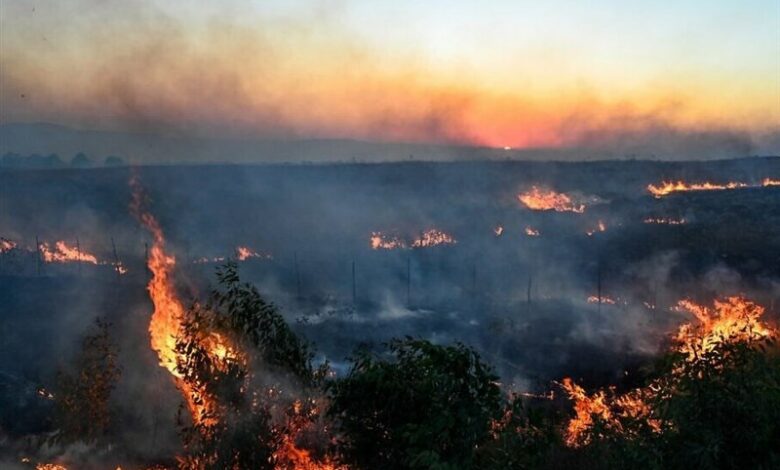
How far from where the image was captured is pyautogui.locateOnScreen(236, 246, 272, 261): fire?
48.7m

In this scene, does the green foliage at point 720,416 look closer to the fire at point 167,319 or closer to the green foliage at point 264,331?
the green foliage at point 264,331

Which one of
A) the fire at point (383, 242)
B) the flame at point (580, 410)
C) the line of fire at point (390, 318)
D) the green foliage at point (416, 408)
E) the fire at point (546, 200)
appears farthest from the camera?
the fire at point (546, 200)

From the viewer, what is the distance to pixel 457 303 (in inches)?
1430

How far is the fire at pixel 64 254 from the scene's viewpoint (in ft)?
148

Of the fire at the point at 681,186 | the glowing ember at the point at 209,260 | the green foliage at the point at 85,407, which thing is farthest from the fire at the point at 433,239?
the green foliage at the point at 85,407

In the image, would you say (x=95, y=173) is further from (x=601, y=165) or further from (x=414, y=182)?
(x=601, y=165)

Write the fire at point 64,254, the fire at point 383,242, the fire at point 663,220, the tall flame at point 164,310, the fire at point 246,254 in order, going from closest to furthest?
the tall flame at point 164,310, the fire at point 64,254, the fire at point 246,254, the fire at point 383,242, the fire at point 663,220

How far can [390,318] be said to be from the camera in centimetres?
3306

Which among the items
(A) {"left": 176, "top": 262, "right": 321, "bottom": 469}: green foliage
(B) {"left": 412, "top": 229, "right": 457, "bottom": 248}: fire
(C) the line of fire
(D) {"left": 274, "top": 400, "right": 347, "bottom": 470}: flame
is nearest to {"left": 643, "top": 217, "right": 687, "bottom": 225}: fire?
(C) the line of fire

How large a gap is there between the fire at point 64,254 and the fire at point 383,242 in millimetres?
22077

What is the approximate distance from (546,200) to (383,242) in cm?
2943

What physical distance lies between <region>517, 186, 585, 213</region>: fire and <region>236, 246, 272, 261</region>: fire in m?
35.6

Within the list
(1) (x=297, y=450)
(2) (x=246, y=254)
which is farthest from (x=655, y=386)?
(2) (x=246, y=254)

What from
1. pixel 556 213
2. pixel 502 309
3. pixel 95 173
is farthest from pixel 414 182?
pixel 502 309
